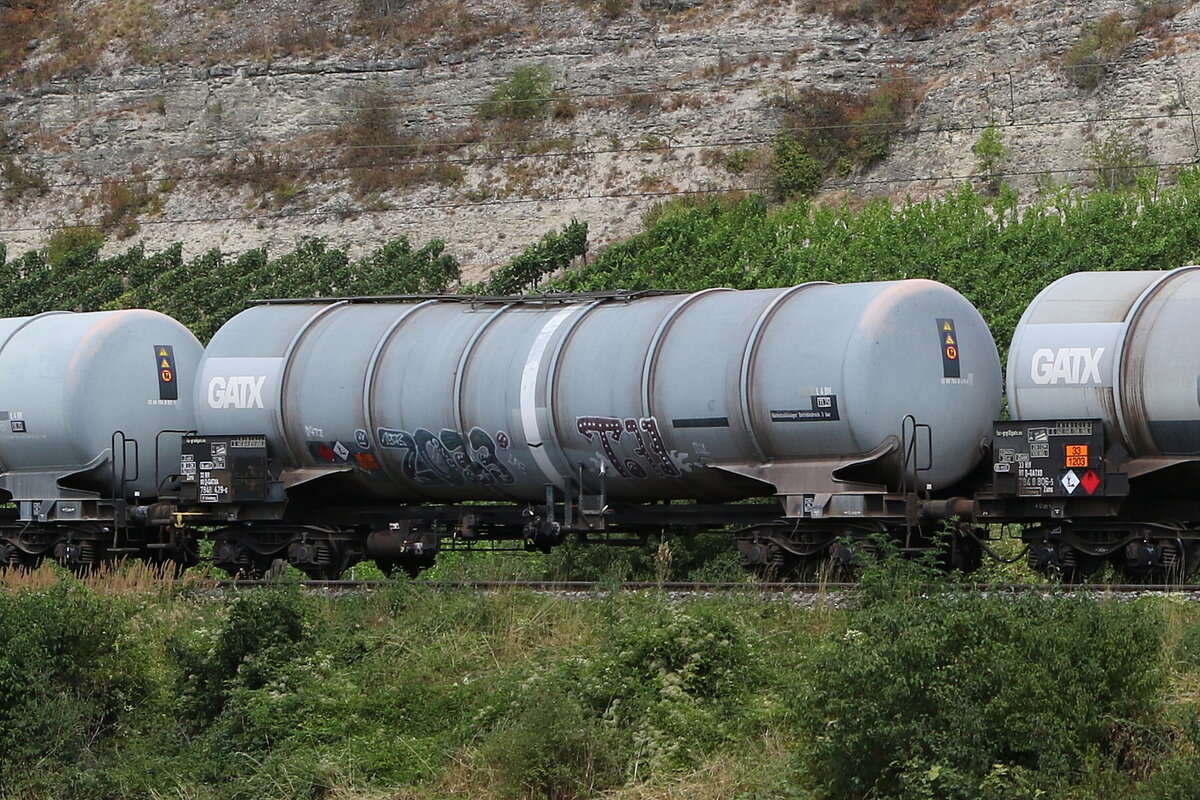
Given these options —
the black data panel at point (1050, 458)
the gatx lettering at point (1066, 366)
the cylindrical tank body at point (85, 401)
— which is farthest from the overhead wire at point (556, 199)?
the black data panel at point (1050, 458)

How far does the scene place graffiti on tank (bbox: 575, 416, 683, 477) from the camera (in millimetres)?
16562

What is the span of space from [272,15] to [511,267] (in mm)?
25986

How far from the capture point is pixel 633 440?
1669 centimetres

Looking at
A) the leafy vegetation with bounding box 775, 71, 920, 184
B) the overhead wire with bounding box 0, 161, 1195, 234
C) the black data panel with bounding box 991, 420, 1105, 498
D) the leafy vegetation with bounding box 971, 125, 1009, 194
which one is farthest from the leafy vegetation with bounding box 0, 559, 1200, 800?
the leafy vegetation with bounding box 775, 71, 920, 184

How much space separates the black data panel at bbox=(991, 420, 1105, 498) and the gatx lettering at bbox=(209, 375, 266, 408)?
28.8ft

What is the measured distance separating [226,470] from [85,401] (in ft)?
7.27

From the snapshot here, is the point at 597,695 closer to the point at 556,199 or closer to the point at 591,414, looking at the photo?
the point at 591,414

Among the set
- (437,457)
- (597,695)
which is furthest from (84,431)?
(597,695)

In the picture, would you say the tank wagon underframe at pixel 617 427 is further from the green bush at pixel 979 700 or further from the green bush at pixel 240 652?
the green bush at pixel 979 700

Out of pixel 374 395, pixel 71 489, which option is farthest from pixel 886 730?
pixel 71 489

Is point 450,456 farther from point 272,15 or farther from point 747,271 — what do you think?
point 272,15

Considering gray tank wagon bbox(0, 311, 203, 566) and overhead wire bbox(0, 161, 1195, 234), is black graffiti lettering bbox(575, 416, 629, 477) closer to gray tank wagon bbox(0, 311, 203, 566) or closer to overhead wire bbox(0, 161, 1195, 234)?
gray tank wagon bbox(0, 311, 203, 566)

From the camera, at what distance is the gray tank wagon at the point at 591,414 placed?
51.8 ft

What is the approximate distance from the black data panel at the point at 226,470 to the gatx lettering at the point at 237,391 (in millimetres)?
430
